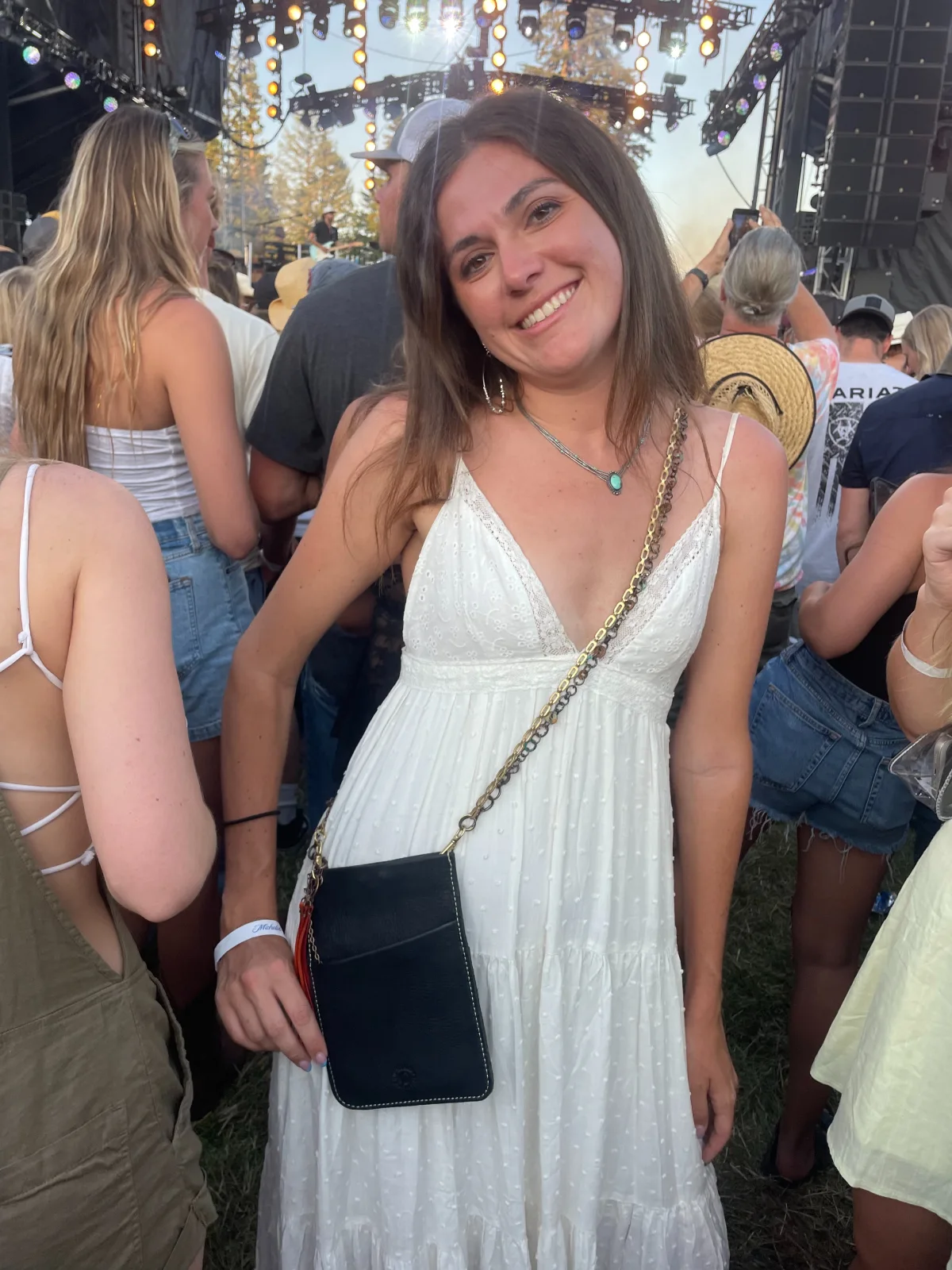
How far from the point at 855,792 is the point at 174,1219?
1484 mm

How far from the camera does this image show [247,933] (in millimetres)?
1252

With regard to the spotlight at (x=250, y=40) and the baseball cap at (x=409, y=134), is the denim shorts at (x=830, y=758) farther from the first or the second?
the spotlight at (x=250, y=40)

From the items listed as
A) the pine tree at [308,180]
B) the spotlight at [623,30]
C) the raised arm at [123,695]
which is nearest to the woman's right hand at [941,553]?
the raised arm at [123,695]

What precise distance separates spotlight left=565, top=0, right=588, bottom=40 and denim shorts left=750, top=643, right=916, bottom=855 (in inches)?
73.3

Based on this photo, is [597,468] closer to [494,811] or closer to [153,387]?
[494,811]

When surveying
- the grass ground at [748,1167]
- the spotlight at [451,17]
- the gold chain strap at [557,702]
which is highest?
the spotlight at [451,17]

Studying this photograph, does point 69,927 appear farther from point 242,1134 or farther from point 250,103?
point 250,103

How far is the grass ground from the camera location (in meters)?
1.98

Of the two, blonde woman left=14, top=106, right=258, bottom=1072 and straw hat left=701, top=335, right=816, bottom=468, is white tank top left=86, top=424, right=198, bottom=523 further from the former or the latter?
straw hat left=701, top=335, right=816, bottom=468

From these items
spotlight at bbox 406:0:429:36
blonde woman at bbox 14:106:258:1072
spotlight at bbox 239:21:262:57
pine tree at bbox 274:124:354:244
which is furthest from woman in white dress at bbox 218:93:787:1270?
spotlight at bbox 239:21:262:57

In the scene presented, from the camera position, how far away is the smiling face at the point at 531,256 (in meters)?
1.24

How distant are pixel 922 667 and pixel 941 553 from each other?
0.21 meters

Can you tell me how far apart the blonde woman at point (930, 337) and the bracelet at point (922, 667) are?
3.54m

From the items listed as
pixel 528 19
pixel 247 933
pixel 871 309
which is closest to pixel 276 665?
pixel 247 933
